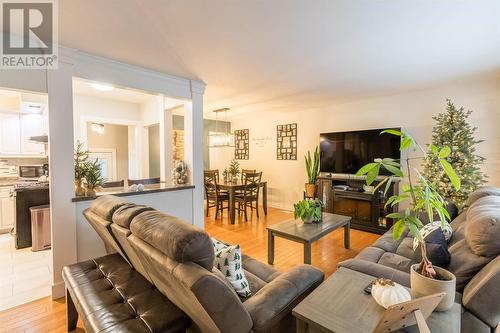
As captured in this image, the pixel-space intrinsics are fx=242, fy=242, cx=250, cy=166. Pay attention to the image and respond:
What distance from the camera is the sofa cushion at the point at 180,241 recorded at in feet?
3.44

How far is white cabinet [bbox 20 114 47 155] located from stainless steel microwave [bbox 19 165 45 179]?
0.30m

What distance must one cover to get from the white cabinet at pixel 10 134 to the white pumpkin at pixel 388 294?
569cm

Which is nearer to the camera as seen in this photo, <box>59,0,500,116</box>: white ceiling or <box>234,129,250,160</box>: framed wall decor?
<box>59,0,500,116</box>: white ceiling

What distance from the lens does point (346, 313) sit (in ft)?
3.80

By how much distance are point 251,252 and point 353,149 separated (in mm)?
2663

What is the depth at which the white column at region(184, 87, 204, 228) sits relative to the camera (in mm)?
3471

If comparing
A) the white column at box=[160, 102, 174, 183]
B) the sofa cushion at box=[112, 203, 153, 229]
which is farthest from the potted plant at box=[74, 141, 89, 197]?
the white column at box=[160, 102, 174, 183]

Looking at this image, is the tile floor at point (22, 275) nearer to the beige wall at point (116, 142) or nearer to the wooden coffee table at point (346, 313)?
the wooden coffee table at point (346, 313)

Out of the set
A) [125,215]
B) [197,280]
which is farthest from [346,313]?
[125,215]

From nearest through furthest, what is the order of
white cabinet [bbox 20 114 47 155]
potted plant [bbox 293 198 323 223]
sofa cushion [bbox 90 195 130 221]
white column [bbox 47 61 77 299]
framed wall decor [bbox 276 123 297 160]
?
sofa cushion [bbox 90 195 130 221] → white column [bbox 47 61 77 299] → potted plant [bbox 293 198 323 223] → white cabinet [bbox 20 114 47 155] → framed wall decor [bbox 276 123 297 160]

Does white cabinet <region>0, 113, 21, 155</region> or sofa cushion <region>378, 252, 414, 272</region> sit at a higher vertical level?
white cabinet <region>0, 113, 21, 155</region>

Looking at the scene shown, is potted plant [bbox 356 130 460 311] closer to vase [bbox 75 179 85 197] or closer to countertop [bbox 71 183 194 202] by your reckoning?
countertop [bbox 71 183 194 202]

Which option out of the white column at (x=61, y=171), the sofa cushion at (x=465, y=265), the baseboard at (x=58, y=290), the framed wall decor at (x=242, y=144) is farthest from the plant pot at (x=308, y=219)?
the framed wall decor at (x=242, y=144)

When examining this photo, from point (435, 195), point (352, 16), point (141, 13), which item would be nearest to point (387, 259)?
point (435, 195)
